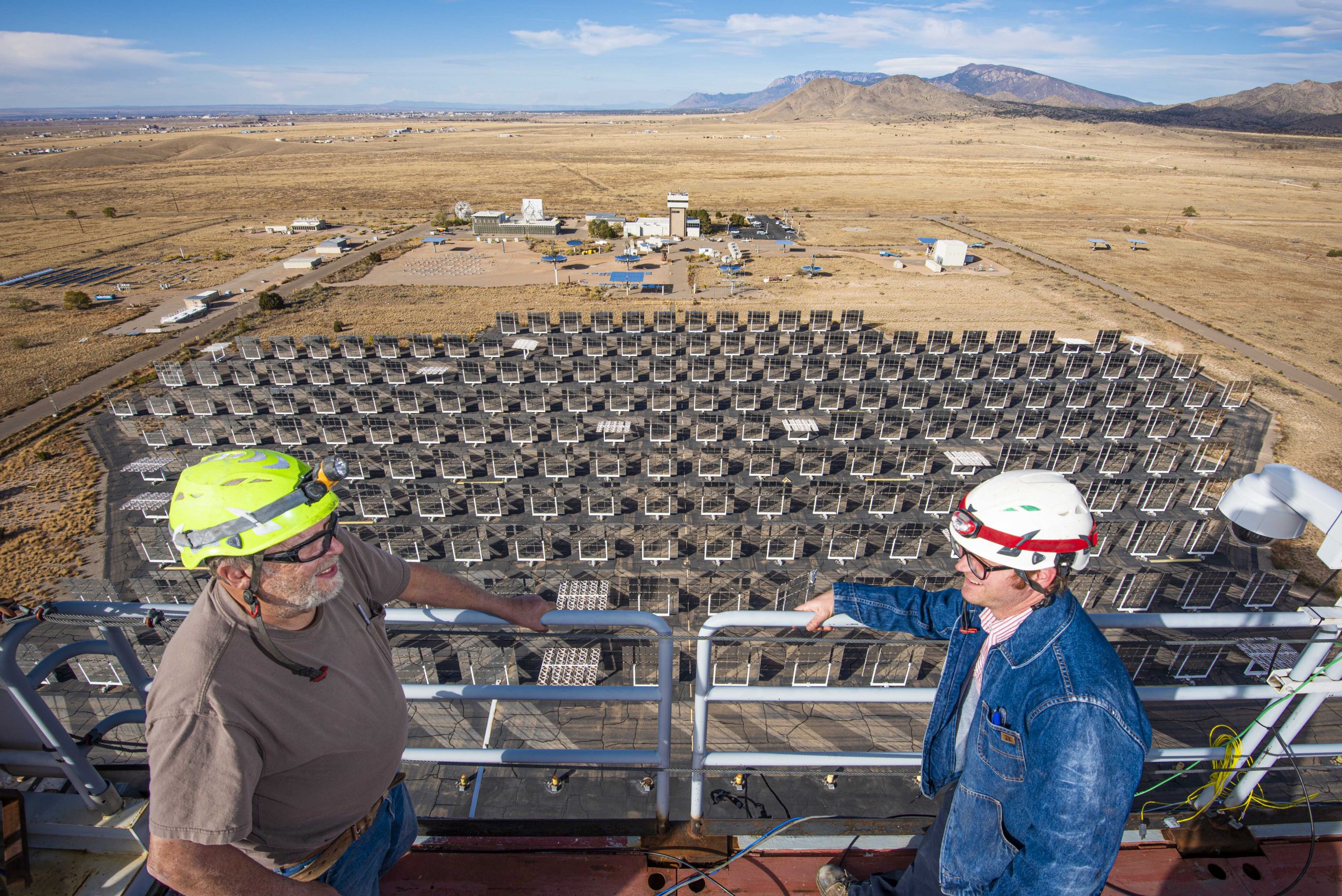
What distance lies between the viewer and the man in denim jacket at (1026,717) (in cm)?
220

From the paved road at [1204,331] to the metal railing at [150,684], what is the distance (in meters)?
35.7

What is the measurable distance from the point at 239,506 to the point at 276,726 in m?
0.87

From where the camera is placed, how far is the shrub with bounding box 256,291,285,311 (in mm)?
36781

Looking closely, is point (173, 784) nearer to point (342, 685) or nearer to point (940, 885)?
point (342, 685)

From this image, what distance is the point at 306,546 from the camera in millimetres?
2568

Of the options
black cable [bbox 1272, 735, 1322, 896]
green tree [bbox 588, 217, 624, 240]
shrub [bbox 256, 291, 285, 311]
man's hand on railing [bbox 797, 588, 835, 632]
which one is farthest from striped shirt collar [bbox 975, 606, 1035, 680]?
green tree [bbox 588, 217, 624, 240]

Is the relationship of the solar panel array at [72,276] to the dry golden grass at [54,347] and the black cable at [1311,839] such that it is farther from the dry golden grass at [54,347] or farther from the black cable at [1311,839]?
the black cable at [1311,839]

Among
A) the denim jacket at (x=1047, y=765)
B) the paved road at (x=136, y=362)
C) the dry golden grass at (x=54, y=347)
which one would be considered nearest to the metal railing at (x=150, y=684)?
the denim jacket at (x=1047, y=765)

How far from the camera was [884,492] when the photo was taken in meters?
15.7

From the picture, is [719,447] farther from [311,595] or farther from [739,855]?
[311,595]

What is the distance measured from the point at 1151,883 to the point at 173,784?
4.85 metres

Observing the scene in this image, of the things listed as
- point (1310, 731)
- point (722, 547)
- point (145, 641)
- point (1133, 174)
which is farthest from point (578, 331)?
point (1133, 174)

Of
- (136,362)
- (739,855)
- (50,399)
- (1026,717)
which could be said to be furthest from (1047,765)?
(136,362)

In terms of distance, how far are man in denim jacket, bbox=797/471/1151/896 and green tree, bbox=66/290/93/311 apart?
52.2 m
